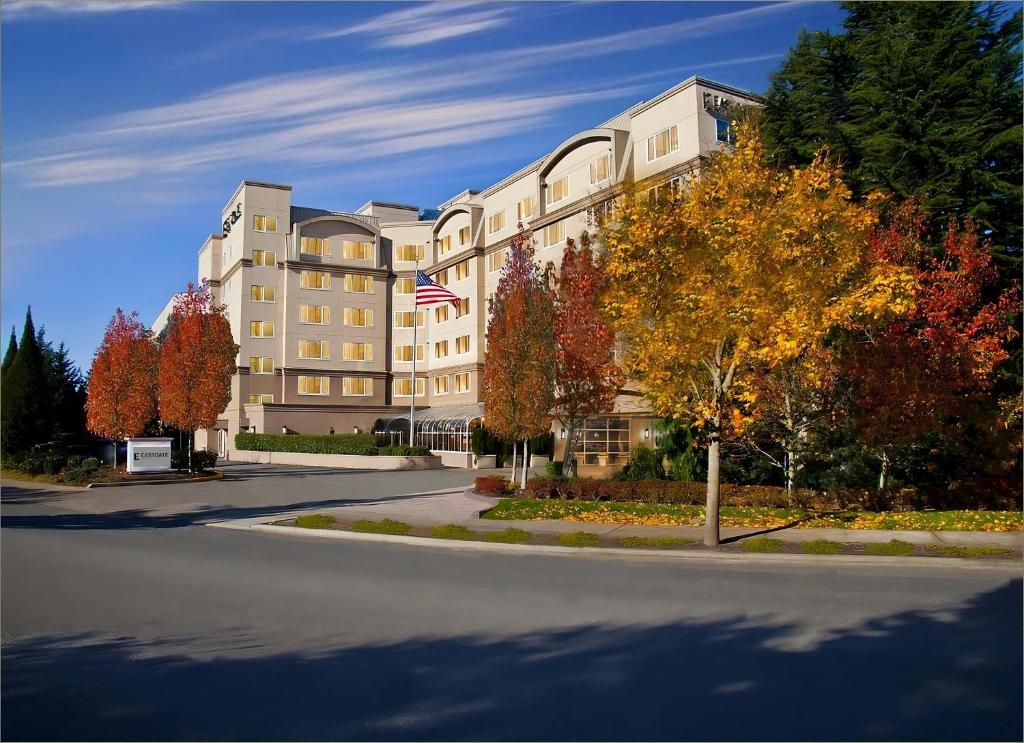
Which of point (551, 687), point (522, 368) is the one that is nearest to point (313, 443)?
point (522, 368)

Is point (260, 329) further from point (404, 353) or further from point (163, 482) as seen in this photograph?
point (163, 482)

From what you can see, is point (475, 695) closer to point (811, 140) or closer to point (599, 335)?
point (599, 335)

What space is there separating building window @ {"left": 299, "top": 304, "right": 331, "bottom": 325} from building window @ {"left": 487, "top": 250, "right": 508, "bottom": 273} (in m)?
14.7

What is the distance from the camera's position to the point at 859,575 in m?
12.8

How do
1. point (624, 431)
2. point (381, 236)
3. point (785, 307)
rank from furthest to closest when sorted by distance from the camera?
point (381, 236) < point (624, 431) < point (785, 307)

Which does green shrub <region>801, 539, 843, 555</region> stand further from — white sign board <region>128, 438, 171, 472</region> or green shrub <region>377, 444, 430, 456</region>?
green shrub <region>377, 444, 430, 456</region>

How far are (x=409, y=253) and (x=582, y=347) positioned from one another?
3939 centimetres

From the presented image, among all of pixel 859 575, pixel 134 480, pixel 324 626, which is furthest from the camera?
pixel 134 480

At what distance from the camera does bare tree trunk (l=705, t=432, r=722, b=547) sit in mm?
16191

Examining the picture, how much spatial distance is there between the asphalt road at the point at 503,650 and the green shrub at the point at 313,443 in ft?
110

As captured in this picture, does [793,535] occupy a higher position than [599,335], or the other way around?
[599,335]

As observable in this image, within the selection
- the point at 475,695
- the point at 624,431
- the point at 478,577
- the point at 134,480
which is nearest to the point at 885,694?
the point at 475,695

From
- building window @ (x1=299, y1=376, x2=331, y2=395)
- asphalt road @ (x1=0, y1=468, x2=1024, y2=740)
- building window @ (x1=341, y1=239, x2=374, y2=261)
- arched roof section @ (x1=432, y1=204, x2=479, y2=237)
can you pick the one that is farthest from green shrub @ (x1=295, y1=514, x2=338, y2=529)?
building window @ (x1=341, y1=239, x2=374, y2=261)

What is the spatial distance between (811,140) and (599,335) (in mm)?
10109
